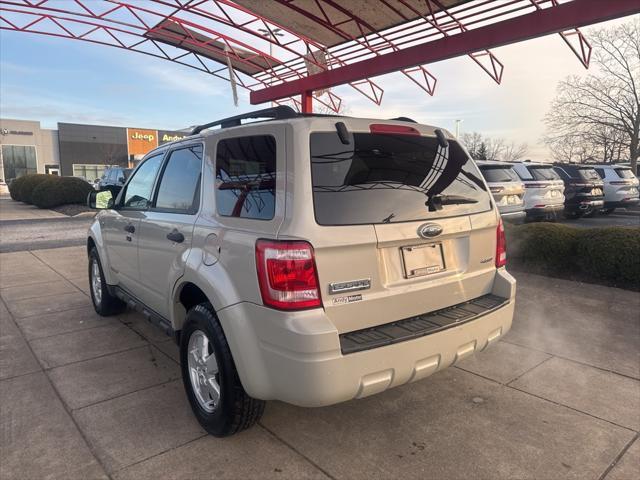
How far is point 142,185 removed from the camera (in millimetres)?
4289

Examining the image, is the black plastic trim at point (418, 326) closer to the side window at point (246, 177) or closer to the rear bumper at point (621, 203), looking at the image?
the side window at point (246, 177)

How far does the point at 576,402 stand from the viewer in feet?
11.1

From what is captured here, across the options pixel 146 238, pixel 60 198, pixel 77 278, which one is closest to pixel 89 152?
pixel 60 198

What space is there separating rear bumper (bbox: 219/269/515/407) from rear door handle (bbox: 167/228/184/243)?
80cm

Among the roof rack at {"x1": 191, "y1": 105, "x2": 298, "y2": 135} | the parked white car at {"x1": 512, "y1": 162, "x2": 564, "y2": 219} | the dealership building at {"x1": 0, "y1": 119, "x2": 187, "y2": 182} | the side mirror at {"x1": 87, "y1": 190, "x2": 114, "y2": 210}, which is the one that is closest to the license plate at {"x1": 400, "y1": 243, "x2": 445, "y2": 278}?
the roof rack at {"x1": 191, "y1": 105, "x2": 298, "y2": 135}

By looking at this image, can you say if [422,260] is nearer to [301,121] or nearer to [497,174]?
[301,121]

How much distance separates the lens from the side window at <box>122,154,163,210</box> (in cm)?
406

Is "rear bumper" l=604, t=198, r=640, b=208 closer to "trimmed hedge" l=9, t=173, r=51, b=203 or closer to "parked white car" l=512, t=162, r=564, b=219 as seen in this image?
"parked white car" l=512, t=162, r=564, b=219

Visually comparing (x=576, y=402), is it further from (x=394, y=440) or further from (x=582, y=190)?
(x=582, y=190)

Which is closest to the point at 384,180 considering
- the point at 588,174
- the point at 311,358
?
the point at 311,358

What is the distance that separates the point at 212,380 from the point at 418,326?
1331 millimetres

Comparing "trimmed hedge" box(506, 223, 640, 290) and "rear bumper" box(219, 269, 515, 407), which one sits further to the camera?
"trimmed hedge" box(506, 223, 640, 290)

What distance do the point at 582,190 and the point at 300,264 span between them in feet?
48.0

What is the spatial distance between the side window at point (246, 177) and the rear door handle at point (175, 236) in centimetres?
46
